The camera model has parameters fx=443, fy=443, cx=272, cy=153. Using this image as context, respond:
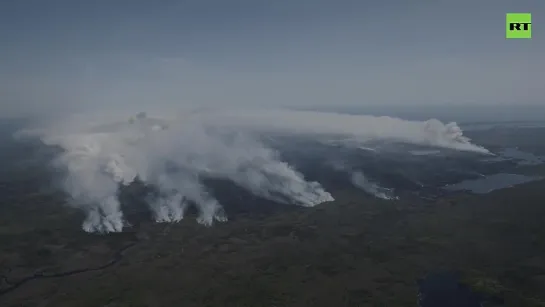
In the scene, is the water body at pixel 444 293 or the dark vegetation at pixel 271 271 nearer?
the water body at pixel 444 293

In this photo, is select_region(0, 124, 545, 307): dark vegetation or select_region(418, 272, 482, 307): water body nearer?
select_region(418, 272, 482, 307): water body

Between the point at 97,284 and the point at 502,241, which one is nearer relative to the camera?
the point at 97,284

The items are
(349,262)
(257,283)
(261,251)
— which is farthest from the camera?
(261,251)

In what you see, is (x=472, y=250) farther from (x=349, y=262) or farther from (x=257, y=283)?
(x=257, y=283)

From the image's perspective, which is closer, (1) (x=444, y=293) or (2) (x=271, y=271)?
(1) (x=444, y=293)

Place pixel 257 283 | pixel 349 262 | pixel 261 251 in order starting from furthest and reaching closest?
pixel 261 251 → pixel 349 262 → pixel 257 283

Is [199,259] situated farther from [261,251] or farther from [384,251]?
[384,251]

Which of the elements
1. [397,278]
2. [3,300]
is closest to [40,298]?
[3,300]

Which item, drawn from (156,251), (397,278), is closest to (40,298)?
(156,251)

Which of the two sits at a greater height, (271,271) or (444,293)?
(271,271)
